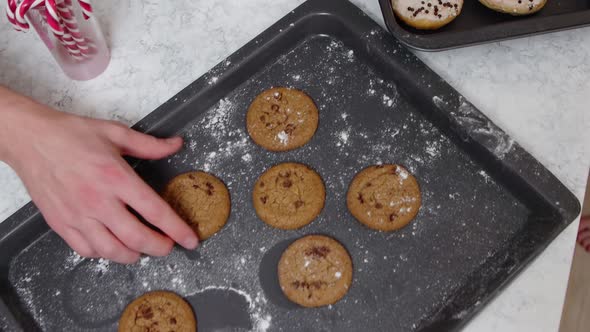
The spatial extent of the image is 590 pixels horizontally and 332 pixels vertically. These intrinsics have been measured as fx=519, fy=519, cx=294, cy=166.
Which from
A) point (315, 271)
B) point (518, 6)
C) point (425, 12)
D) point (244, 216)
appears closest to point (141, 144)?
point (244, 216)

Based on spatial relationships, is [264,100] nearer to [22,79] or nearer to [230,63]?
[230,63]

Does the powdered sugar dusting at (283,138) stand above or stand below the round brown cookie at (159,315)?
above

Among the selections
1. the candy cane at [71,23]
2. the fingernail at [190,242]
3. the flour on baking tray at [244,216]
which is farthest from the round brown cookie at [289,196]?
the candy cane at [71,23]

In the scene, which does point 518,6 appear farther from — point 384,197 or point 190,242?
point 190,242

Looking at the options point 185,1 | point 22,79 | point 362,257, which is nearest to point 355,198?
point 362,257

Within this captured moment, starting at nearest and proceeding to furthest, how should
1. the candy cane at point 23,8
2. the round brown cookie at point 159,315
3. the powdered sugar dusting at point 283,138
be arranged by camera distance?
the candy cane at point 23,8 < the round brown cookie at point 159,315 < the powdered sugar dusting at point 283,138

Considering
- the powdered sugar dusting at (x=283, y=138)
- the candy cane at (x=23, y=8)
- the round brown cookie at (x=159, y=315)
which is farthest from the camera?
the powdered sugar dusting at (x=283, y=138)

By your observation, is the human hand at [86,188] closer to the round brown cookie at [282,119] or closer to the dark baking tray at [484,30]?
the round brown cookie at [282,119]
